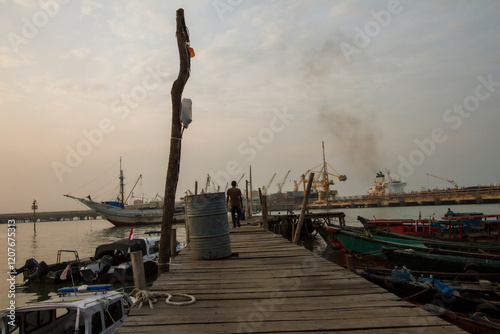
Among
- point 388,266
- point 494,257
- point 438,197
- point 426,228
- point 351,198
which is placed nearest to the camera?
point 494,257

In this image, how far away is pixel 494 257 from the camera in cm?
1196

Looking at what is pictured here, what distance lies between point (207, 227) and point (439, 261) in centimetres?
1015

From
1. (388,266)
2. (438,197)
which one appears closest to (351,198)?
(438,197)

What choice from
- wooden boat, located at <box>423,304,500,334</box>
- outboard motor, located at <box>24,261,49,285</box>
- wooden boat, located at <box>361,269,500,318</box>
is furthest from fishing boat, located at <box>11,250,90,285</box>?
wooden boat, located at <box>423,304,500,334</box>

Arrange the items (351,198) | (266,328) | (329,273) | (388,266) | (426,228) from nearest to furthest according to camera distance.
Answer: (266,328) < (329,273) < (388,266) < (426,228) < (351,198)

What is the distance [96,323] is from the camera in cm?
661

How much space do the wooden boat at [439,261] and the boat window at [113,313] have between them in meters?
11.2

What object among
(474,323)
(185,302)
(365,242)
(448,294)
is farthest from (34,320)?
(365,242)

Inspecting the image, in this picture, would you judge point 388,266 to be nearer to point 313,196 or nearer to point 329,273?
point 329,273

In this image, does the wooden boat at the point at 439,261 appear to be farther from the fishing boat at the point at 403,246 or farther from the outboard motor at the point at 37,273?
the outboard motor at the point at 37,273

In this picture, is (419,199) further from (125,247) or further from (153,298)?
(153,298)

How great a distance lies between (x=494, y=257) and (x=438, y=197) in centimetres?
10831

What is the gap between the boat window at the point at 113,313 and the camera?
7.10 metres

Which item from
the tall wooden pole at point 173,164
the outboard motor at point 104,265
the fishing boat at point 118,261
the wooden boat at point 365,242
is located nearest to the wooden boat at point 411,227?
the wooden boat at point 365,242
